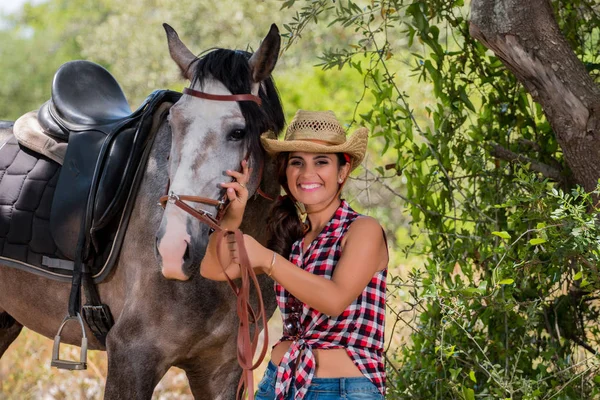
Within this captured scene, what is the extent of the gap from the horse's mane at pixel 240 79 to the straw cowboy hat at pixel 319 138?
0.28 m

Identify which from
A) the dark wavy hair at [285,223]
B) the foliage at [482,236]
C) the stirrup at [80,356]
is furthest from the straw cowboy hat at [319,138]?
the stirrup at [80,356]

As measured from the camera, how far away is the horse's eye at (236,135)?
9.68 feet

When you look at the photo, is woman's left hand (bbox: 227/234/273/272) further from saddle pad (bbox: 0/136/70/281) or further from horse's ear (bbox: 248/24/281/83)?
saddle pad (bbox: 0/136/70/281)

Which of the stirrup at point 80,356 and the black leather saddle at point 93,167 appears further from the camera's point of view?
the stirrup at point 80,356

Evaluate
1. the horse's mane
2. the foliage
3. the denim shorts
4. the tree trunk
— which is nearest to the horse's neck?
the horse's mane

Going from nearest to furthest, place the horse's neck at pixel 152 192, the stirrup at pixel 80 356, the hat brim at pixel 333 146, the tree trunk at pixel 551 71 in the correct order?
the hat brim at pixel 333 146, the tree trunk at pixel 551 71, the horse's neck at pixel 152 192, the stirrup at pixel 80 356

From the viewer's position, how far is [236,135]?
9.75 ft

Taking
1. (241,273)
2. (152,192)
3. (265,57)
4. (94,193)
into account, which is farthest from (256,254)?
(94,193)

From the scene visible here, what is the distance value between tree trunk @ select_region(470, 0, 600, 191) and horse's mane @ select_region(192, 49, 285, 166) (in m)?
0.99

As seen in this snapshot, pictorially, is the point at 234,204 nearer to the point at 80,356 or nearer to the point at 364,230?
the point at 364,230

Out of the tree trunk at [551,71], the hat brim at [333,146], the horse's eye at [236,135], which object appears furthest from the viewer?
the tree trunk at [551,71]

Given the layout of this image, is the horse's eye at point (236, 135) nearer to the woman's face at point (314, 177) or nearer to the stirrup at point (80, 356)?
the woman's face at point (314, 177)

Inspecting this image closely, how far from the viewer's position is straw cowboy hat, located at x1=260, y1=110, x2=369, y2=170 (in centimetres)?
260

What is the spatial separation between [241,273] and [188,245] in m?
0.45
